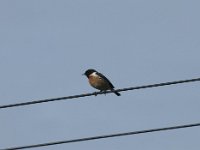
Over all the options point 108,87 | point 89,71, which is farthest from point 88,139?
point 89,71

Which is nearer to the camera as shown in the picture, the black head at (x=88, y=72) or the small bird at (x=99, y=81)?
the small bird at (x=99, y=81)

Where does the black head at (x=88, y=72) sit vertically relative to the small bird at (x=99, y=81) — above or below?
above

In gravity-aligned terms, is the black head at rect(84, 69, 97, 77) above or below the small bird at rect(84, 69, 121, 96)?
above

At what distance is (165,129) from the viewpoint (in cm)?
1438

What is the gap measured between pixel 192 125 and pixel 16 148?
2786mm

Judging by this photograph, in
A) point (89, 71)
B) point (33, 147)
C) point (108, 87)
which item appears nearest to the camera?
point (33, 147)

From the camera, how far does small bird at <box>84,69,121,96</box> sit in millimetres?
22234

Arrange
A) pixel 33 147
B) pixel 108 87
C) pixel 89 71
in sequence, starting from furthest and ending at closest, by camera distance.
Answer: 1. pixel 89 71
2. pixel 108 87
3. pixel 33 147

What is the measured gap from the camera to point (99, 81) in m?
22.5

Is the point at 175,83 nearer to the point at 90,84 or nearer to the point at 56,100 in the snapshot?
the point at 56,100

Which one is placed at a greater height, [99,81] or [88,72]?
[88,72]

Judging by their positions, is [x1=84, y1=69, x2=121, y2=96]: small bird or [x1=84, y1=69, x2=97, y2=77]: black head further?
→ [x1=84, y1=69, x2=97, y2=77]: black head

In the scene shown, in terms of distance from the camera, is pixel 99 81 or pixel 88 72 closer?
pixel 99 81

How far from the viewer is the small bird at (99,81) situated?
2223 cm
